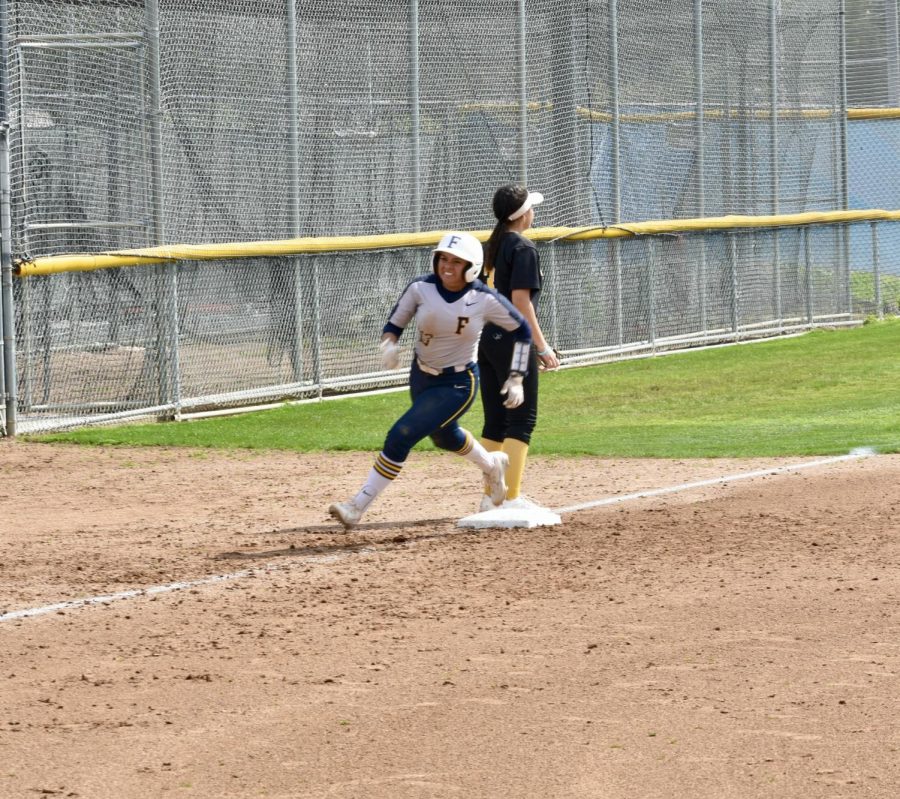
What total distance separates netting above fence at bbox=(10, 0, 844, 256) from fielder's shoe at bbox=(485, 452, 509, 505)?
6278 millimetres

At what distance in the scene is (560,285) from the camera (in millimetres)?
19906

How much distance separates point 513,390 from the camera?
29.4ft

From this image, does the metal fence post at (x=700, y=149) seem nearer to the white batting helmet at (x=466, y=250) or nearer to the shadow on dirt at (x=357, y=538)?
the shadow on dirt at (x=357, y=538)

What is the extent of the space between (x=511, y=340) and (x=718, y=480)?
2.29 meters

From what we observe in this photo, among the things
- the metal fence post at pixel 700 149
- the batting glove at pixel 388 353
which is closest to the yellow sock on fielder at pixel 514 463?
the batting glove at pixel 388 353

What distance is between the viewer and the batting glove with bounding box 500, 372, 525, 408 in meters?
8.95

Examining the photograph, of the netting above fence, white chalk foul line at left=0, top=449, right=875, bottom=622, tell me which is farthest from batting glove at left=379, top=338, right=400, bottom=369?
the netting above fence

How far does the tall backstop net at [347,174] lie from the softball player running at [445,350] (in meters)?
5.87

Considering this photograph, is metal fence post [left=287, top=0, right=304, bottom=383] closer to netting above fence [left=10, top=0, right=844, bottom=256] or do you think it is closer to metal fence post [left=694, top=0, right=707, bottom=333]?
netting above fence [left=10, top=0, right=844, bottom=256]

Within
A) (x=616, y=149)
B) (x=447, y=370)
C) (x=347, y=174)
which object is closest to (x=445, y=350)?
(x=447, y=370)

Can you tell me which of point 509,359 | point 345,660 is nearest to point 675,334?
point 509,359

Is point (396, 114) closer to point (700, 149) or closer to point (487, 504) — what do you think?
point (700, 149)

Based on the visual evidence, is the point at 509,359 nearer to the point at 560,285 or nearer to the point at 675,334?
the point at 560,285

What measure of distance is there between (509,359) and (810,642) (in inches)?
137
